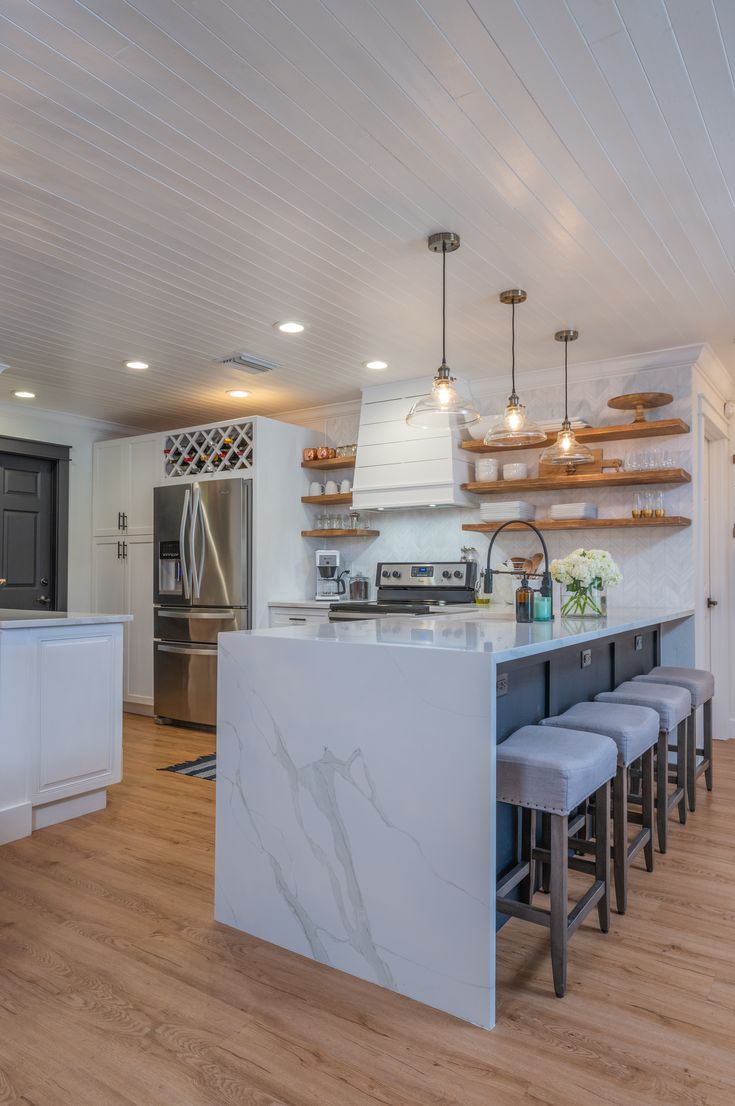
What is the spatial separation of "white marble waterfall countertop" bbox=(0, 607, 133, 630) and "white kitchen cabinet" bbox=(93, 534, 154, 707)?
2153mm

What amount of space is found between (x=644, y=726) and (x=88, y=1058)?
189 centimetres

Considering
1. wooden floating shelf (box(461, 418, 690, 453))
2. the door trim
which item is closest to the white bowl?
wooden floating shelf (box(461, 418, 690, 453))

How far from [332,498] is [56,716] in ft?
9.02

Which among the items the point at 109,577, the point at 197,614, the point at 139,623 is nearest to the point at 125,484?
the point at 109,577

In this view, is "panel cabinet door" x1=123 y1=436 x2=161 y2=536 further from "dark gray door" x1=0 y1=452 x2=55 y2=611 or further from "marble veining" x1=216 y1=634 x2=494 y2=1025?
"marble veining" x1=216 y1=634 x2=494 y2=1025

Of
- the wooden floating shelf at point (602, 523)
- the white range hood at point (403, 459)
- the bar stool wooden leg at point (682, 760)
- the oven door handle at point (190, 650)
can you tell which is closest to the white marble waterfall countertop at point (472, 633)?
the bar stool wooden leg at point (682, 760)

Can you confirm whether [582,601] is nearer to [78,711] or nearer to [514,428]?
[514,428]

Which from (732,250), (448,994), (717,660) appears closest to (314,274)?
(732,250)

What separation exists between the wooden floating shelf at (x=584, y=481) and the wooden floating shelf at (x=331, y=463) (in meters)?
1.03

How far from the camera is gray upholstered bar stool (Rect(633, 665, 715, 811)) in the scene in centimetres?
340

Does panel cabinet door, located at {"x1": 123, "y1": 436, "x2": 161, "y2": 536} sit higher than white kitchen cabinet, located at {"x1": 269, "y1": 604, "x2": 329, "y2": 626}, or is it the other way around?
panel cabinet door, located at {"x1": 123, "y1": 436, "x2": 161, "y2": 536}

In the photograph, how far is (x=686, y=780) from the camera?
3.37 m

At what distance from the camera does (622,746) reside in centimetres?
237

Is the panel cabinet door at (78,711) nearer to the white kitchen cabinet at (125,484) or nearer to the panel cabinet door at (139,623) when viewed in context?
the panel cabinet door at (139,623)
